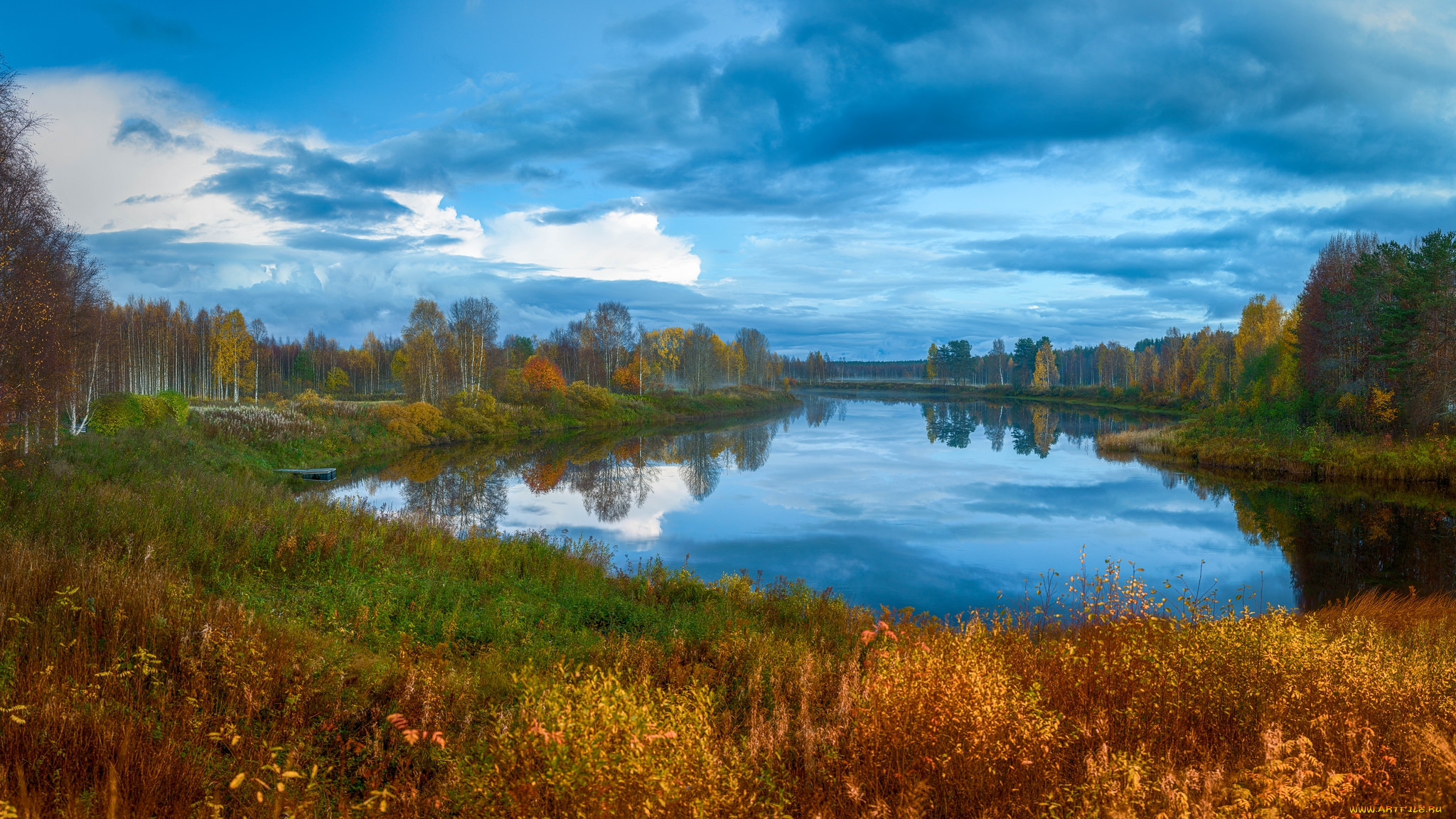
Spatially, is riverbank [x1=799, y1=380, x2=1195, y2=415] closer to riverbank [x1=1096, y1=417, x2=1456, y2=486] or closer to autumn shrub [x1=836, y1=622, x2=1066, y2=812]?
riverbank [x1=1096, y1=417, x2=1456, y2=486]

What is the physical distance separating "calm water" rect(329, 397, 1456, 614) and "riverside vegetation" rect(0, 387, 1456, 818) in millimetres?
6419

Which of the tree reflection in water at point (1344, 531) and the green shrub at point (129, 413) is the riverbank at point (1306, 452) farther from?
the green shrub at point (129, 413)

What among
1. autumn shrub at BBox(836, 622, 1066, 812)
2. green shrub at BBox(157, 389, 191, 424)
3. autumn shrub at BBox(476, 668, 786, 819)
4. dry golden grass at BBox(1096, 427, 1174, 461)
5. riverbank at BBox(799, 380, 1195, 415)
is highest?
riverbank at BBox(799, 380, 1195, 415)

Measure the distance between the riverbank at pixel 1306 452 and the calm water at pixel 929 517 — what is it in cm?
349

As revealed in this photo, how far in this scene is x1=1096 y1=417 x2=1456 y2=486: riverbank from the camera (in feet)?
95.6

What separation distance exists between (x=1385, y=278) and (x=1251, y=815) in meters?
47.0

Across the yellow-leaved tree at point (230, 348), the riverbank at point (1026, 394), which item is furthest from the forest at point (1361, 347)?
the yellow-leaved tree at point (230, 348)

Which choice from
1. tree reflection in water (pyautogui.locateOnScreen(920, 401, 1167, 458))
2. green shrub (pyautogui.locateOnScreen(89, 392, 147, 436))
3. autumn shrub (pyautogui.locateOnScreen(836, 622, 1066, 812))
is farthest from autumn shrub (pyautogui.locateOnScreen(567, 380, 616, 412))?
autumn shrub (pyautogui.locateOnScreen(836, 622, 1066, 812))

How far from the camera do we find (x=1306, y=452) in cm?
3250

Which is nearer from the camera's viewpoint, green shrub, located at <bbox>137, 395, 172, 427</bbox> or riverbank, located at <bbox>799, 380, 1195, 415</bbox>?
green shrub, located at <bbox>137, 395, 172, 427</bbox>

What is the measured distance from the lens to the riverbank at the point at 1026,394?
83.9m

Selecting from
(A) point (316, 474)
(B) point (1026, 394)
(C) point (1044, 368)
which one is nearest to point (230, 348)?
(A) point (316, 474)

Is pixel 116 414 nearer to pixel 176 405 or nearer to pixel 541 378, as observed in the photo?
pixel 176 405

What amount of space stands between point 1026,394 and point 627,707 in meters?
131
